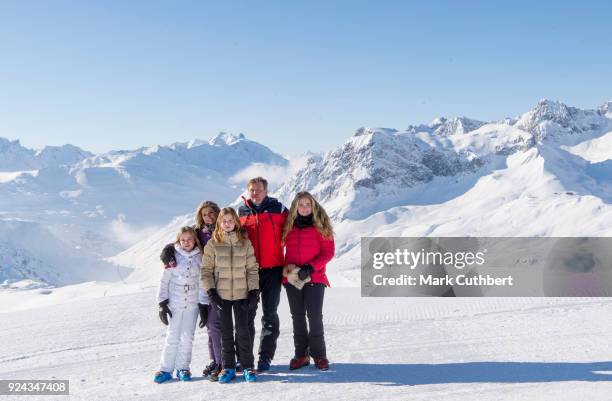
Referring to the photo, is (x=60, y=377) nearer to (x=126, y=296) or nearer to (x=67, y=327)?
(x=67, y=327)

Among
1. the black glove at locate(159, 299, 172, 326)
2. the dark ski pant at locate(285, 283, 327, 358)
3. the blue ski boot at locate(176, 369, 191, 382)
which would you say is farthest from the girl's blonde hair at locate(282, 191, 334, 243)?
the blue ski boot at locate(176, 369, 191, 382)

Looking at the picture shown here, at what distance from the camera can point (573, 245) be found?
7969 centimetres

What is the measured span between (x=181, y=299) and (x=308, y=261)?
65.3 inches

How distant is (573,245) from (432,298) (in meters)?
74.9

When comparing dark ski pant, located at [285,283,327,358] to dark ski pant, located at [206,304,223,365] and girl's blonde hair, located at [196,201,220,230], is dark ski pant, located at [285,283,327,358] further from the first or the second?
girl's blonde hair, located at [196,201,220,230]

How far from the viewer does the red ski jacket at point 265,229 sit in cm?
685

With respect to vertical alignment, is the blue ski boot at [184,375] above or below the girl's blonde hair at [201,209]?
below

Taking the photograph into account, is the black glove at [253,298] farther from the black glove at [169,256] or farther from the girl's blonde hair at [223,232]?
the black glove at [169,256]

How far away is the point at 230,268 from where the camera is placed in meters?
6.57

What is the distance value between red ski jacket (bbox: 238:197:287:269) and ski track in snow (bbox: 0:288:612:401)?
1427 millimetres

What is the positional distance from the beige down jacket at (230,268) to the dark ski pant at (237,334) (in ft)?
0.37

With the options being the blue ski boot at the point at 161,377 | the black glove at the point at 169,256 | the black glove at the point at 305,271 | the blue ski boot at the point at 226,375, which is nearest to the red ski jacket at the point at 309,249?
the black glove at the point at 305,271

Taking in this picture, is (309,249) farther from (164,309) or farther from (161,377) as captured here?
(161,377)

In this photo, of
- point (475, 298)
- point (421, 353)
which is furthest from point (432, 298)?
point (421, 353)
